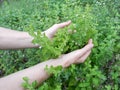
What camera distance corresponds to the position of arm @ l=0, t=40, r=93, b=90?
1.77m

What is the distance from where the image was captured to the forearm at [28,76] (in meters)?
1.76

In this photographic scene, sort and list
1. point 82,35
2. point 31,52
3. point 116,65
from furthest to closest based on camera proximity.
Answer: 1. point 31,52
2. point 116,65
3. point 82,35

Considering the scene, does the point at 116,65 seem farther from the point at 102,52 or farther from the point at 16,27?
the point at 16,27

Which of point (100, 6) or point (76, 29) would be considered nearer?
point (76, 29)

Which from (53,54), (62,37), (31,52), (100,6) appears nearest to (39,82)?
(53,54)

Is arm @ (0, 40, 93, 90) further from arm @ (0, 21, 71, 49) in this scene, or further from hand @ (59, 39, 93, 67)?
arm @ (0, 21, 71, 49)

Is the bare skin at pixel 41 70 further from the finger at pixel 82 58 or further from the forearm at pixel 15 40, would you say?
the forearm at pixel 15 40

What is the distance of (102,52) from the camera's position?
195cm

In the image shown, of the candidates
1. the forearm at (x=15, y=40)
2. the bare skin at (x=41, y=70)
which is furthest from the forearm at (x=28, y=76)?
the forearm at (x=15, y=40)

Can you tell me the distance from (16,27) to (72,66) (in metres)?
1.43

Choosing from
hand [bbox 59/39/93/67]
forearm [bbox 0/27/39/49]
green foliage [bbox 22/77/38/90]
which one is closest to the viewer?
green foliage [bbox 22/77/38/90]

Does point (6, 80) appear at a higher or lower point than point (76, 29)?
lower

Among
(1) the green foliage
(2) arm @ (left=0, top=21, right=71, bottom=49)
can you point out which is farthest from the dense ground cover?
(2) arm @ (left=0, top=21, right=71, bottom=49)

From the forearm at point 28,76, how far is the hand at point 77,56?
3 centimetres
